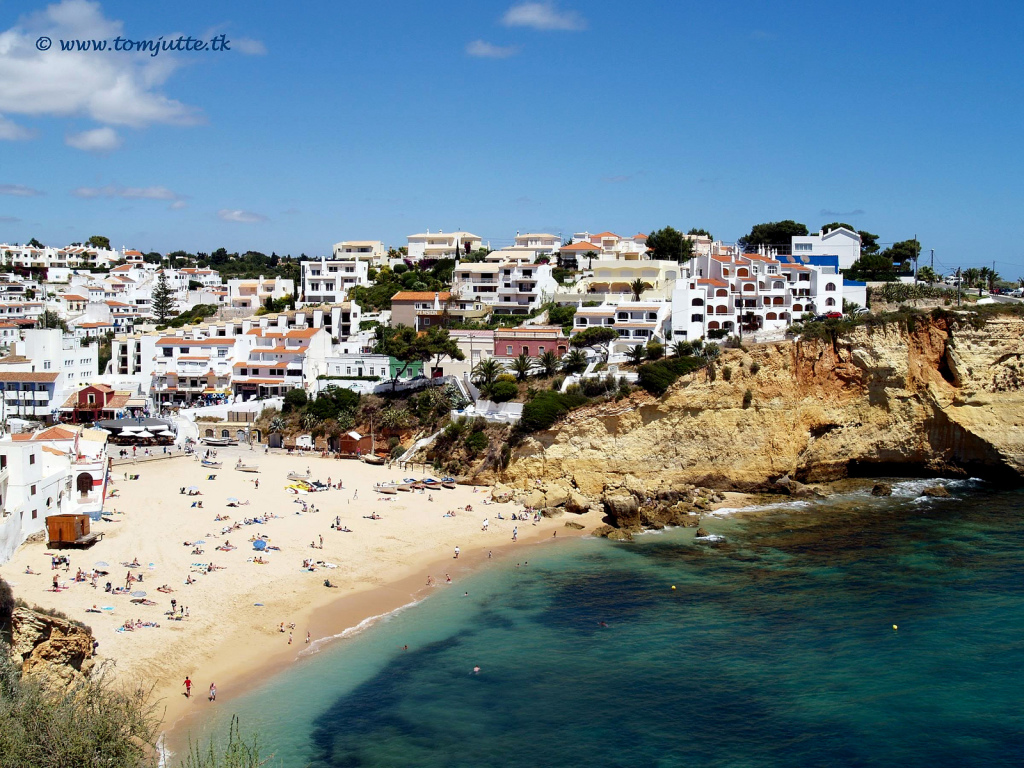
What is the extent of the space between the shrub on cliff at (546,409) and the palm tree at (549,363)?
14.1 feet

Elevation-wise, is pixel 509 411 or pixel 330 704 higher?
pixel 509 411

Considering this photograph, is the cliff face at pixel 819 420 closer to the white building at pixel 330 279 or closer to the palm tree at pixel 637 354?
the palm tree at pixel 637 354

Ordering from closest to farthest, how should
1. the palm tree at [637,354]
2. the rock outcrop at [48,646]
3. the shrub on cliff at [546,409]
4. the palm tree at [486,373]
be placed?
the rock outcrop at [48,646] < the shrub on cliff at [546,409] < the palm tree at [637,354] < the palm tree at [486,373]

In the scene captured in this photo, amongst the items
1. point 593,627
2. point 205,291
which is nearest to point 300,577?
point 593,627

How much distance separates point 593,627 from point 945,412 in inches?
1181

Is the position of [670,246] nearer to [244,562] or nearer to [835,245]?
[835,245]

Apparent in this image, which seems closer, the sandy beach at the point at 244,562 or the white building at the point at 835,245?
the sandy beach at the point at 244,562

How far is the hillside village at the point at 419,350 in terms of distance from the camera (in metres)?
52.0

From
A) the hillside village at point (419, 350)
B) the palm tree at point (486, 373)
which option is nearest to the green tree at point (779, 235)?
the hillside village at point (419, 350)

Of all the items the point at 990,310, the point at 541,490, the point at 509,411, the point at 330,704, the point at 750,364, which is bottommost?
the point at 330,704

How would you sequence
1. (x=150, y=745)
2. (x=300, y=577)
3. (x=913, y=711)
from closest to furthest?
(x=150, y=745)
(x=913, y=711)
(x=300, y=577)

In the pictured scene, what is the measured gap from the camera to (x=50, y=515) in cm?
3500

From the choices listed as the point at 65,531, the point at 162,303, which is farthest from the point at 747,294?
the point at 162,303

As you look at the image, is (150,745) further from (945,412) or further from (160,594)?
(945,412)
